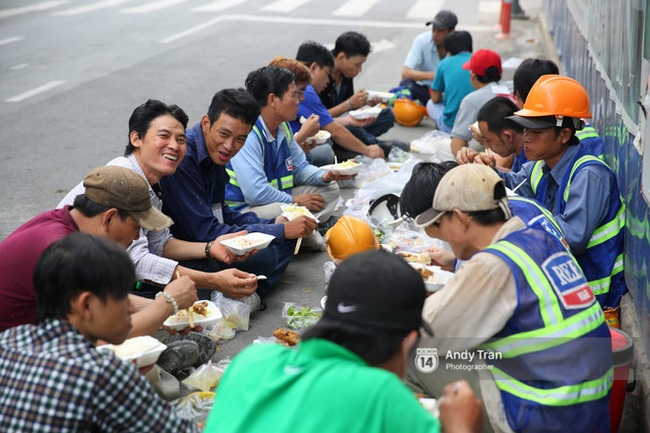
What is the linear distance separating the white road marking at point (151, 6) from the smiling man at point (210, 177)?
13476 mm

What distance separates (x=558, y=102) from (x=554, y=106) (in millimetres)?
34

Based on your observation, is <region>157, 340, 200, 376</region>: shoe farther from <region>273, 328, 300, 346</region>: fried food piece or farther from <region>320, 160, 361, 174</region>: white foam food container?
<region>320, 160, 361, 174</region>: white foam food container

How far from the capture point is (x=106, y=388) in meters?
2.38

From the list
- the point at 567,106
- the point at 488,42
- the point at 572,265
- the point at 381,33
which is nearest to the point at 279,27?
the point at 381,33

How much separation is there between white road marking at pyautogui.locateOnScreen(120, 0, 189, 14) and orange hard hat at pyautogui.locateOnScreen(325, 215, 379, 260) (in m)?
14.1

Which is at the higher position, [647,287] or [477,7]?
[647,287]

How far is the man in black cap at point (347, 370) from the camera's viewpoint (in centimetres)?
204

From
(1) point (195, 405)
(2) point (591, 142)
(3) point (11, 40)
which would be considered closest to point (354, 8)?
(3) point (11, 40)

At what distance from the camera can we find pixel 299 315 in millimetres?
5145

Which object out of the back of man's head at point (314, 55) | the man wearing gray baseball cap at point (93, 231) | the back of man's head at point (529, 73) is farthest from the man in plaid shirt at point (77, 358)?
the back of man's head at point (314, 55)

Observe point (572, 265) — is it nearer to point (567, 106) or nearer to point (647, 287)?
point (647, 287)

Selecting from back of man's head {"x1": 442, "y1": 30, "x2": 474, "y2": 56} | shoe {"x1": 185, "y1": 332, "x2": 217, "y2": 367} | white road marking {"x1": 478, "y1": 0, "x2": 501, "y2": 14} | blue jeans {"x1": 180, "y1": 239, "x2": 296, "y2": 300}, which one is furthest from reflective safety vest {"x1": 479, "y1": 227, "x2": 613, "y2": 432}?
white road marking {"x1": 478, "y1": 0, "x2": 501, "y2": 14}

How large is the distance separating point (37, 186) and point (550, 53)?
339 inches

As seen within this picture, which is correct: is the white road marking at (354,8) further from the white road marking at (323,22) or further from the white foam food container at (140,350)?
the white foam food container at (140,350)
